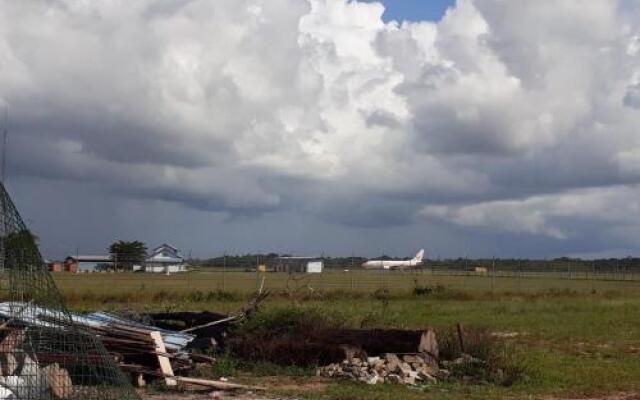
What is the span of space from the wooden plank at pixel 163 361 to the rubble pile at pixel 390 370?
2.96 meters

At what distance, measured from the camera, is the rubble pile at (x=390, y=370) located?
15570 mm

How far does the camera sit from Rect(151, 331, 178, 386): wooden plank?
14805 mm

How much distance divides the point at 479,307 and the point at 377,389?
1981cm

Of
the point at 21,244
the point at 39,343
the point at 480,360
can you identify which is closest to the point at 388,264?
the point at 480,360

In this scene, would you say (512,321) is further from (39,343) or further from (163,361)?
(39,343)

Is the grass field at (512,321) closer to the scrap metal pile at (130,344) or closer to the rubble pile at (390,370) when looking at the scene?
the rubble pile at (390,370)

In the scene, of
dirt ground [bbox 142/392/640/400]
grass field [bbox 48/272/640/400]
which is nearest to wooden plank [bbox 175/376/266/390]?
dirt ground [bbox 142/392/640/400]

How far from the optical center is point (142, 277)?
58812 mm

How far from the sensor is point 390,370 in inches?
629

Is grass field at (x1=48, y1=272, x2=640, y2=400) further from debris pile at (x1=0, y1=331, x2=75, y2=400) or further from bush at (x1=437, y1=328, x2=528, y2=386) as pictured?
debris pile at (x1=0, y1=331, x2=75, y2=400)

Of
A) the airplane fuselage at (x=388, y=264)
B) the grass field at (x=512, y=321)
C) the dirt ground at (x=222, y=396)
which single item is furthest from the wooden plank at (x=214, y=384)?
the airplane fuselage at (x=388, y=264)

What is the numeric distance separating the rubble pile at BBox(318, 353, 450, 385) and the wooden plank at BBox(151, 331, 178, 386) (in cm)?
296

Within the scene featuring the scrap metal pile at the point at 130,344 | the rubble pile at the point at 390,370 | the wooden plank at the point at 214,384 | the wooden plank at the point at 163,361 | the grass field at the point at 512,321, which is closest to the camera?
the scrap metal pile at the point at 130,344

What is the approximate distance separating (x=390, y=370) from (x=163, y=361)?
13.8 ft
